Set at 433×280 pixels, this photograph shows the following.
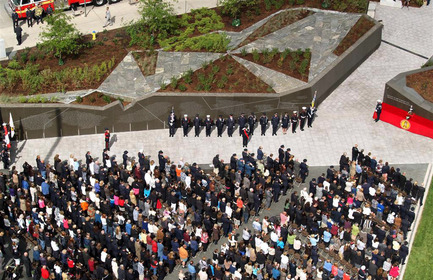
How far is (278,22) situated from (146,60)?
8.86 m

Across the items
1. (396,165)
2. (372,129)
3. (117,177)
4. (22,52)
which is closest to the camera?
(117,177)

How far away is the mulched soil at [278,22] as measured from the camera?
4588cm

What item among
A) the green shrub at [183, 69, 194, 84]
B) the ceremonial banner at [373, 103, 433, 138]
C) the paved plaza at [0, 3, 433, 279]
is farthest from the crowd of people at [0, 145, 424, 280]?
the green shrub at [183, 69, 194, 84]

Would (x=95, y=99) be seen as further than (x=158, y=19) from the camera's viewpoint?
No

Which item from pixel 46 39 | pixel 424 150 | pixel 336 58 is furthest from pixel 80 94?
pixel 424 150

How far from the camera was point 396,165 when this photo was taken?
3906 centimetres

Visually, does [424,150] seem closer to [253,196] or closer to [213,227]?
[253,196]

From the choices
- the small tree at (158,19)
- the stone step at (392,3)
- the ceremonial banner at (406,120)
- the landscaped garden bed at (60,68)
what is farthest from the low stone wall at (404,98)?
the landscaped garden bed at (60,68)

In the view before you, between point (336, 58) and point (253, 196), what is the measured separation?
42.8 ft

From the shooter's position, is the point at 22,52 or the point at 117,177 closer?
the point at 117,177

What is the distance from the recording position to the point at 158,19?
45219mm

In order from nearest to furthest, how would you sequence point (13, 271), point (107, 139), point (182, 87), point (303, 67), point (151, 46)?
1. point (13, 271)
2. point (107, 139)
3. point (182, 87)
4. point (303, 67)
5. point (151, 46)

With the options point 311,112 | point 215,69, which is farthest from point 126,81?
point 311,112

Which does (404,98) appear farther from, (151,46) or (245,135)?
(151,46)
